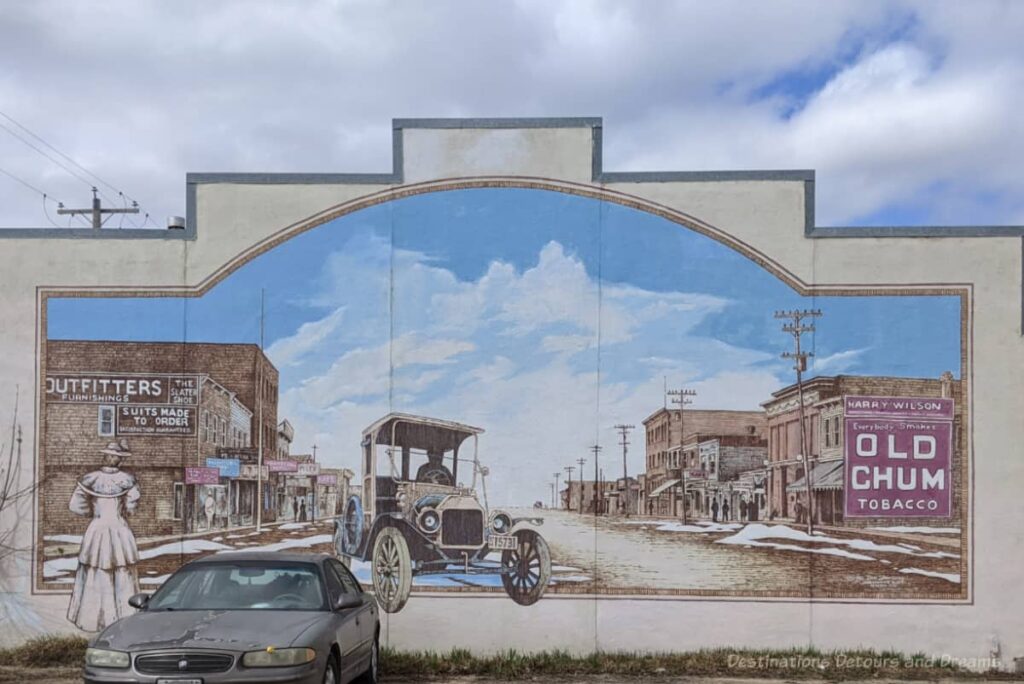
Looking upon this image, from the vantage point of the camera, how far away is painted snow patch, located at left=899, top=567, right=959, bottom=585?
13.8m

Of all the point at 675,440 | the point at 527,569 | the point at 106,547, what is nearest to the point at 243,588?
the point at 527,569

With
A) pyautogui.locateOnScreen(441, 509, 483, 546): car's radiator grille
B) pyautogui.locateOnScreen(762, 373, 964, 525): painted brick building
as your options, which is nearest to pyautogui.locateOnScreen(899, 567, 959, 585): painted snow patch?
pyautogui.locateOnScreen(762, 373, 964, 525): painted brick building

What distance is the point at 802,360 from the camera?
1404 cm

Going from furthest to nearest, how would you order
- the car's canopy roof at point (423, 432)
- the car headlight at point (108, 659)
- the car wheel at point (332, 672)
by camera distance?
the car's canopy roof at point (423, 432) → the car wheel at point (332, 672) → the car headlight at point (108, 659)

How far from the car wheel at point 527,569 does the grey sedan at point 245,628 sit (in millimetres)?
2743

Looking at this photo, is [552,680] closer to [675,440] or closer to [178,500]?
[675,440]

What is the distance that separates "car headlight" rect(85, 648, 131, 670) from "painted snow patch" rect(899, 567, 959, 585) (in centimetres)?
932

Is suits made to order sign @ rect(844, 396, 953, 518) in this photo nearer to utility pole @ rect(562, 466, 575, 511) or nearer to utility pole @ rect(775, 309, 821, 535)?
utility pole @ rect(775, 309, 821, 535)

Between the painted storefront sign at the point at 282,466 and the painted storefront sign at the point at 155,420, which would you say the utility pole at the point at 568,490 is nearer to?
the painted storefront sign at the point at 282,466

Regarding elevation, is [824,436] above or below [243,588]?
above

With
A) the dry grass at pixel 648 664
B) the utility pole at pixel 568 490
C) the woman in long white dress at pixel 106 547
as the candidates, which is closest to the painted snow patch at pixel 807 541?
the dry grass at pixel 648 664

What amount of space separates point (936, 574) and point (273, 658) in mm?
8636

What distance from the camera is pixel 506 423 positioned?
46.6 ft

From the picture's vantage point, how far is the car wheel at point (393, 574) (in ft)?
46.2
